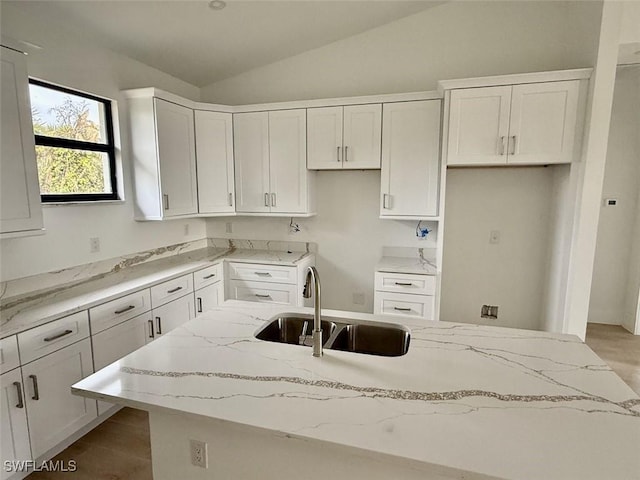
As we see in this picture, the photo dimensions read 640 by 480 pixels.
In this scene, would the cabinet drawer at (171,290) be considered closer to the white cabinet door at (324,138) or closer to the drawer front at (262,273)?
the drawer front at (262,273)

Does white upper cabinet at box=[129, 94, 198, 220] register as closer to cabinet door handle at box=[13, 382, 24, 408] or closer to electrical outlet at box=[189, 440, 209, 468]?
cabinet door handle at box=[13, 382, 24, 408]

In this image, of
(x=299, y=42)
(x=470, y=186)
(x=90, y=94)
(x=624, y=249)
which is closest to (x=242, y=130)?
(x=299, y=42)

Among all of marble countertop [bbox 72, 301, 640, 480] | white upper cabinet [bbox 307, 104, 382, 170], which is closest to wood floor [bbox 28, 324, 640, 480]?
marble countertop [bbox 72, 301, 640, 480]

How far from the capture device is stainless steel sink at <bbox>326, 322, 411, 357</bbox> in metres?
1.73

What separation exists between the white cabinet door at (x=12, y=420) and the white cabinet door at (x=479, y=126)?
314 centimetres

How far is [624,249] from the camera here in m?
3.85

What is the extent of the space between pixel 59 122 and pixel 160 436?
235 centimetres

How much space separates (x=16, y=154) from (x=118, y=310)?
1065 mm

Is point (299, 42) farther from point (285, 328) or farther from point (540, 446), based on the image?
point (540, 446)

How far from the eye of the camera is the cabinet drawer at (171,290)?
267cm

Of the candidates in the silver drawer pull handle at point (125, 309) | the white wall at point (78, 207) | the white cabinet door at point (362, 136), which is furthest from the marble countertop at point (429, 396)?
the white cabinet door at point (362, 136)

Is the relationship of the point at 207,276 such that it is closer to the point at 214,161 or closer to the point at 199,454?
the point at 214,161

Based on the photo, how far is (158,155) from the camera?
2953 millimetres

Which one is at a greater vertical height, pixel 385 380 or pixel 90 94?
pixel 90 94
